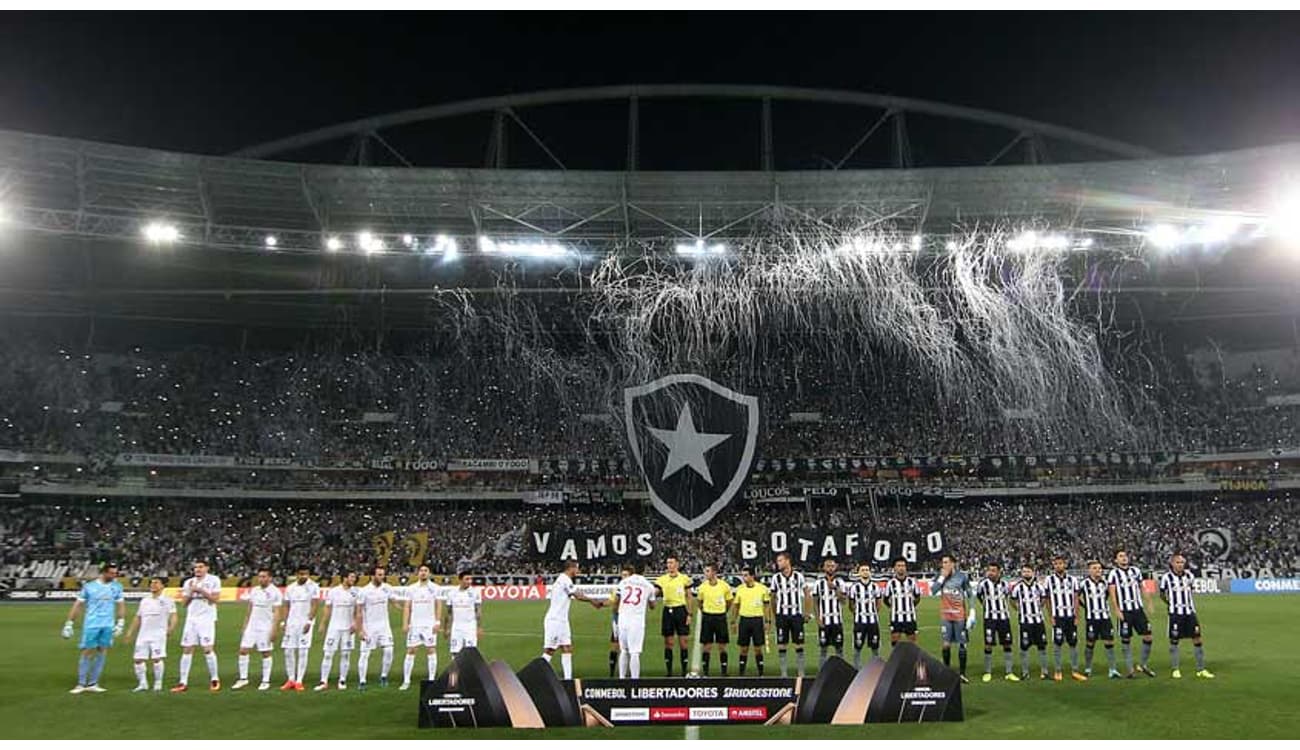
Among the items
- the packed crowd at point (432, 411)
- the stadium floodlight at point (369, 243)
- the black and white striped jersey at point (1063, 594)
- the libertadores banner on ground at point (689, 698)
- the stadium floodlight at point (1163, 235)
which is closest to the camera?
the libertadores banner on ground at point (689, 698)

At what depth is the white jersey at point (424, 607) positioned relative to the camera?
13.7 m

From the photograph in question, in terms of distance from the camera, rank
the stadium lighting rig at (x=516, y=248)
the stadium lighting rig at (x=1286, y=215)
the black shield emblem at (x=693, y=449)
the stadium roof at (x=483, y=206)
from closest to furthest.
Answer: the black shield emblem at (x=693, y=449) → the stadium lighting rig at (x=1286, y=215) → the stadium roof at (x=483, y=206) → the stadium lighting rig at (x=516, y=248)

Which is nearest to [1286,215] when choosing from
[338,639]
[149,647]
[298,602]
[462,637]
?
[462,637]

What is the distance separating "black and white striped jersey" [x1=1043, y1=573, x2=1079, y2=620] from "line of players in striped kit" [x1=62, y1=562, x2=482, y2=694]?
9697 mm

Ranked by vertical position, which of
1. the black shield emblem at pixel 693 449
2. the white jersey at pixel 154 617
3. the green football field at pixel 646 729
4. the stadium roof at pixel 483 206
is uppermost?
the stadium roof at pixel 483 206

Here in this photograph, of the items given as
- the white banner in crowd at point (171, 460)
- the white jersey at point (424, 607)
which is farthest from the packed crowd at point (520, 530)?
the white jersey at point (424, 607)

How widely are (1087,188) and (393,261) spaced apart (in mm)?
26999

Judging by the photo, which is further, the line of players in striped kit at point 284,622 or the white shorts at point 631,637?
the line of players in striped kit at point 284,622

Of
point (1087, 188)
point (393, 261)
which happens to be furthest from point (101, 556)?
point (1087, 188)

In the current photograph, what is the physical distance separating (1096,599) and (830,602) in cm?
451

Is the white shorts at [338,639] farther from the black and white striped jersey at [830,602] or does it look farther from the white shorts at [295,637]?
the black and white striped jersey at [830,602]

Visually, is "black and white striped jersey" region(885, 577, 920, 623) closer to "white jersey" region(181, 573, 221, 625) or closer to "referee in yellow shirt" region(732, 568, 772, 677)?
"referee in yellow shirt" region(732, 568, 772, 677)

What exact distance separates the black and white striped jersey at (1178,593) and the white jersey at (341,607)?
13464 mm

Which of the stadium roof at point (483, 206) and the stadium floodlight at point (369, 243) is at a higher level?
the stadium roof at point (483, 206)
